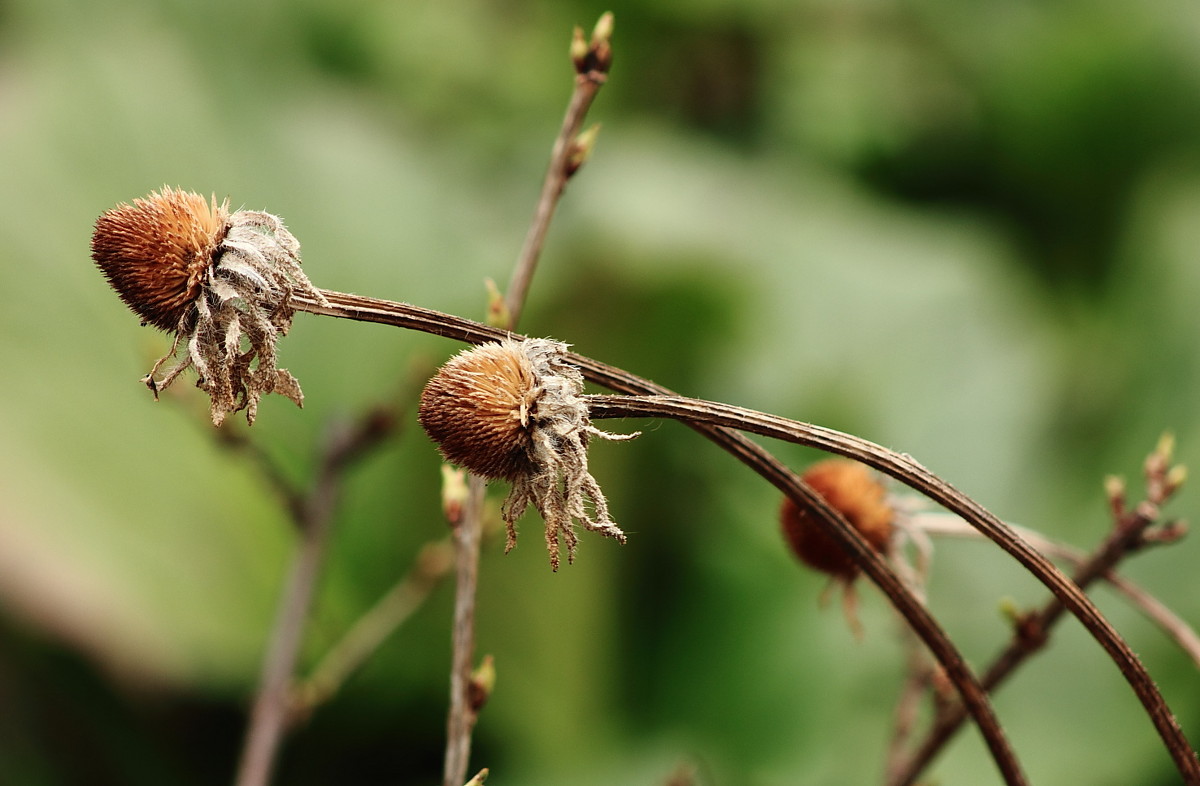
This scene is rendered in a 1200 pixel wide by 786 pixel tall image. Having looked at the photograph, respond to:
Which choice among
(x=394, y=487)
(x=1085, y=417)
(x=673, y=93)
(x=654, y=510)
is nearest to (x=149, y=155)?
(x=394, y=487)

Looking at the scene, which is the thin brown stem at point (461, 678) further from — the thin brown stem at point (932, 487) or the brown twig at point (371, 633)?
the brown twig at point (371, 633)

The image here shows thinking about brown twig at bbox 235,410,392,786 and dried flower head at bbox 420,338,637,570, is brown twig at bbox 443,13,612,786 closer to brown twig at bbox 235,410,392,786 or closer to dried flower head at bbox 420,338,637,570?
dried flower head at bbox 420,338,637,570

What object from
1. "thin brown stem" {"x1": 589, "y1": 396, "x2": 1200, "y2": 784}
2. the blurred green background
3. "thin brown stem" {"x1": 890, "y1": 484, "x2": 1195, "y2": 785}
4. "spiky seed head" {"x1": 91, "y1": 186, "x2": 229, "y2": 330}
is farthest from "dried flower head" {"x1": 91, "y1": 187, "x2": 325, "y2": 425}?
the blurred green background

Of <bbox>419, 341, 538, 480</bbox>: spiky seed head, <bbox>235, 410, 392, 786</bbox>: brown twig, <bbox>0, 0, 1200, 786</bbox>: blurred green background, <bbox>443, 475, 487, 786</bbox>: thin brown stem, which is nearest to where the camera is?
<bbox>419, 341, 538, 480</bbox>: spiky seed head

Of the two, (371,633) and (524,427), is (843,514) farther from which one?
(371,633)

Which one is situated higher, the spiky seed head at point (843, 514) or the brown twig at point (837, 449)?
the brown twig at point (837, 449)

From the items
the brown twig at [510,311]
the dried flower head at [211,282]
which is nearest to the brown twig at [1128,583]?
the brown twig at [510,311]

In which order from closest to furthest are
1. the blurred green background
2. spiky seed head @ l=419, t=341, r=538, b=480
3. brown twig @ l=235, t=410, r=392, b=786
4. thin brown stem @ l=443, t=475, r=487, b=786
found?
1. spiky seed head @ l=419, t=341, r=538, b=480
2. thin brown stem @ l=443, t=475, r=487, b=786
3. brown twig @ l=235, t=410, r=392, b=786
4. the blurred green background
